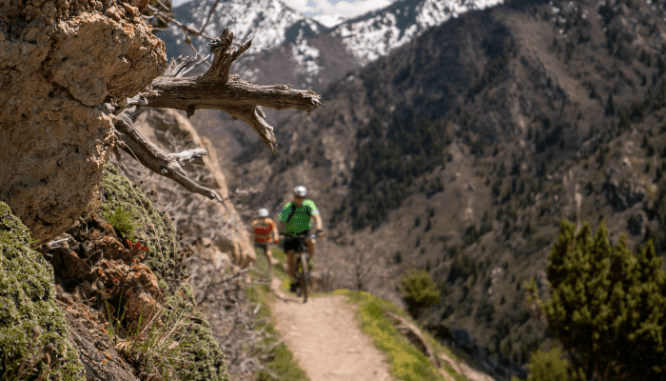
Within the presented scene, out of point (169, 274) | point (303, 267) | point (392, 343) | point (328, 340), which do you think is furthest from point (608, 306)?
point (169, 274)

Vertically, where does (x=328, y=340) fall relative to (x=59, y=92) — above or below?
below

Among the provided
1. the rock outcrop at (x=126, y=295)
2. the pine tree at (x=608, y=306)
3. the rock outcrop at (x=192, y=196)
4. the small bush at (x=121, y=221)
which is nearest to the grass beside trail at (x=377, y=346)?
the rock outcrop at (x=192, y=196)

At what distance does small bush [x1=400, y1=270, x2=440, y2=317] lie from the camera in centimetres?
2641

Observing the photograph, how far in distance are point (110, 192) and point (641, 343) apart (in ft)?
56.1

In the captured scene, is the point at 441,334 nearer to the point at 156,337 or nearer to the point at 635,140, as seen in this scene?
the point at 156,337

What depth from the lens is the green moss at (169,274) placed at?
110 inches

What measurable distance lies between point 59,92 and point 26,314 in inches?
36.1

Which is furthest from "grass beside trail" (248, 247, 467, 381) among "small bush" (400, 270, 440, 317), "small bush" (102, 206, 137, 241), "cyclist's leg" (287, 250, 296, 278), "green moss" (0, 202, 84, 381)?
"small bush" (400, 270, 440, 317)

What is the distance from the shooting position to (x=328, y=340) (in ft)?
27.4

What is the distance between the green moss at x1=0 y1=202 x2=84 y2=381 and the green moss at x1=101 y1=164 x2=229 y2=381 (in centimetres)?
99

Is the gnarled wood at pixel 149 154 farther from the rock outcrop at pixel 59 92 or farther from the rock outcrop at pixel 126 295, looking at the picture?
the rock outcrop at pixel 59 92

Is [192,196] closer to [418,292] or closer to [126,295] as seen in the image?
[126,295]

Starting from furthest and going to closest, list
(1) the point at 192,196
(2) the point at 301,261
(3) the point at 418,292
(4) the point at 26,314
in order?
Result: 1. (3) the point at 418,292
2. (2) the point at 301,261
3. (1) the point at 192,196
4. (4) the point at 26,314

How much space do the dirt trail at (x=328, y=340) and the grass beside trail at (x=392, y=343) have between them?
17 cm
